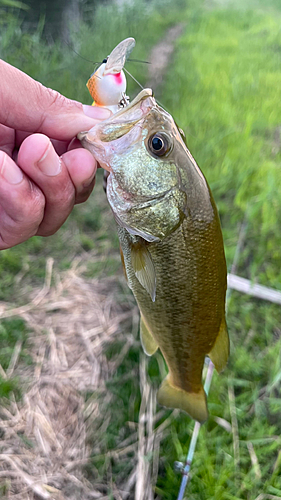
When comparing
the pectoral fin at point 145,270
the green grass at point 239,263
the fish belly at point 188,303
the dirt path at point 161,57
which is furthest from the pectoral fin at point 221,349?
the dirt path at point 161,57

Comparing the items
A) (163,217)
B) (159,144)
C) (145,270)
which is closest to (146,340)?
(145,270)

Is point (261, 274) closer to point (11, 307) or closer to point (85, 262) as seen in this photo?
point (85, 262)

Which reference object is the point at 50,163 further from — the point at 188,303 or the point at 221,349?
the point at 221,349

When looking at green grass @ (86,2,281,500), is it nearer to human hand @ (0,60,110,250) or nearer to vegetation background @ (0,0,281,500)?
vegetation background @ (0,0,281,500)

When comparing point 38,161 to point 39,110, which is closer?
point 38,161

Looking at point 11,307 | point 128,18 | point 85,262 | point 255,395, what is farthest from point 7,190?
point 128,18
